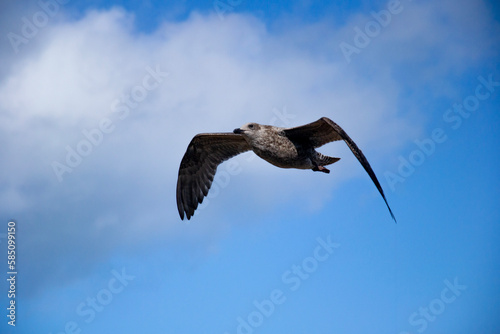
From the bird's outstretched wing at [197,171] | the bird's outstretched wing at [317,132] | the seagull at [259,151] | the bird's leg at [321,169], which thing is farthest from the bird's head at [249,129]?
the bird's outstretched wing at [197,171]

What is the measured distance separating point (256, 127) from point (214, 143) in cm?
255

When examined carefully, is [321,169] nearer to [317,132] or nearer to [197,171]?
[317,132]

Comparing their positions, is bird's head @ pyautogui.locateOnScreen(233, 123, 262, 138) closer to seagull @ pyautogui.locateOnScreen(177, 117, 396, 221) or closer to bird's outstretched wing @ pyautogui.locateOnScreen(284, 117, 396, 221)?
seagull @ pyautogui.locateOnScreen(177, 117, 396, 221)

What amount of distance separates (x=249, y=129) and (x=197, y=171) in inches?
134

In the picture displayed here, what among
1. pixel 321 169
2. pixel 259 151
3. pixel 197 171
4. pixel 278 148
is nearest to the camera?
pixel 278 148

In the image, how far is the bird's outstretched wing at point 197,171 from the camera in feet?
56.5

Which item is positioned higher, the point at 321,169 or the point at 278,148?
the point at 278,148

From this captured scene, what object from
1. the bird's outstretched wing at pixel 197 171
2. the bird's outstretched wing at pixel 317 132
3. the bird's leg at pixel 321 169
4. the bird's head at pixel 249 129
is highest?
the bird's outstretched wing at pixel 197 171

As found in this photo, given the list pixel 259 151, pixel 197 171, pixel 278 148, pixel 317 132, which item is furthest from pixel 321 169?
pixel 197 171

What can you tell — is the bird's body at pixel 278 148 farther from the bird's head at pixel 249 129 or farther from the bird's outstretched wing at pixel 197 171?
the bird's outstretched wing at pixel 197 171

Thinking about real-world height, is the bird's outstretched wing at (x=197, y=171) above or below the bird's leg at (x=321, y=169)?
above

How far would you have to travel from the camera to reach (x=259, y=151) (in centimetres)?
1459

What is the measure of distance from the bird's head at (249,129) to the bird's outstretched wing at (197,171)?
2.41 meters

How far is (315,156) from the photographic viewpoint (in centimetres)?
1498
